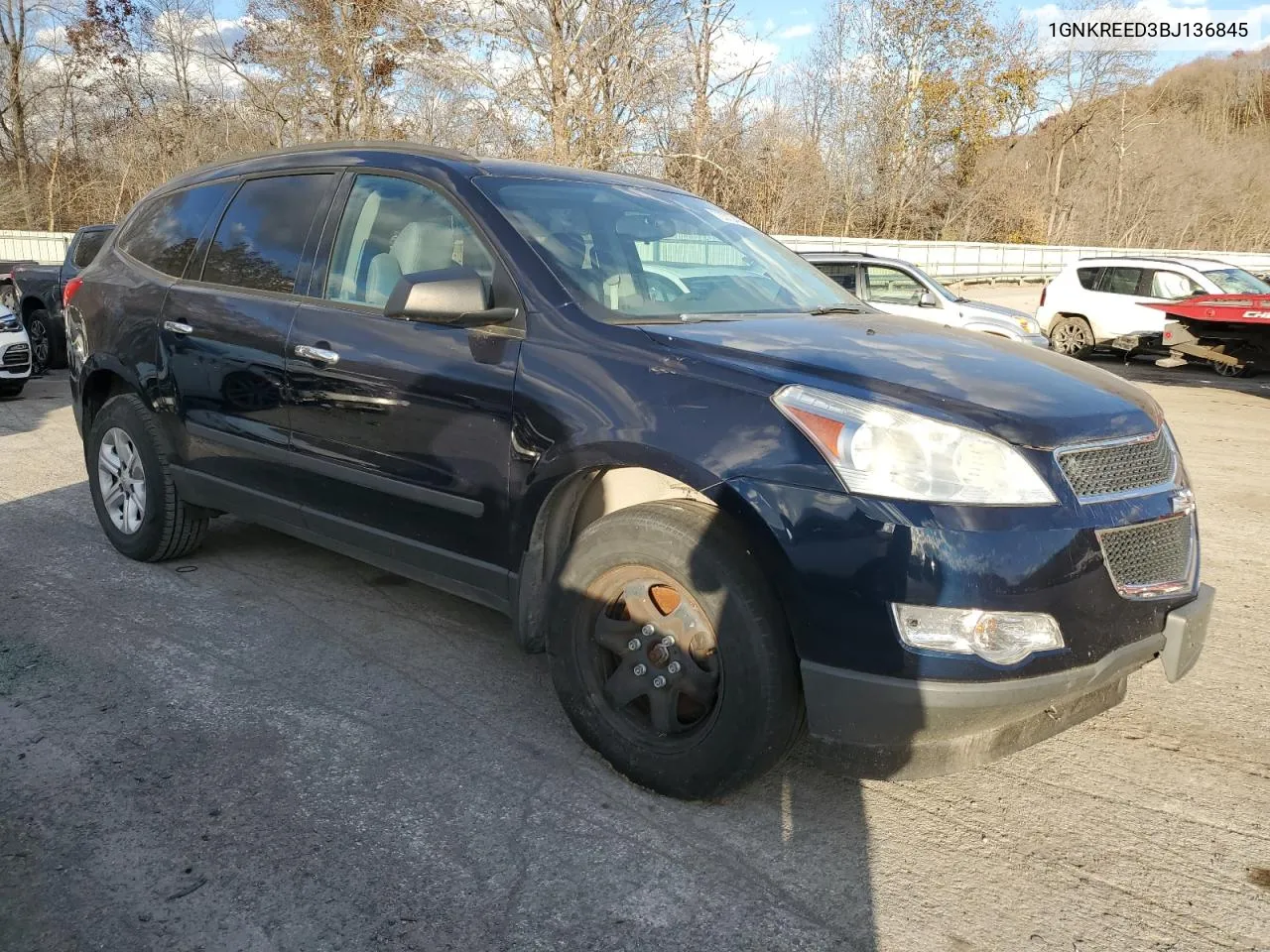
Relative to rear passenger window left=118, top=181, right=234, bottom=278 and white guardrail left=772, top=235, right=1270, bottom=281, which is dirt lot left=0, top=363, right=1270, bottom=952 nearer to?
rear passenger window left=118, top=181, right=234, bottom=278

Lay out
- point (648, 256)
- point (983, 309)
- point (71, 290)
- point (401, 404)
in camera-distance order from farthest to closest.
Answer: point (983, 309)
point (71, 290)
point (648, 256)
point (401, 404)

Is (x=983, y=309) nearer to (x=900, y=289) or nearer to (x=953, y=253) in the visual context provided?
(x=900, y=289)

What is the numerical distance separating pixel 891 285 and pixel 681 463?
1104 cm

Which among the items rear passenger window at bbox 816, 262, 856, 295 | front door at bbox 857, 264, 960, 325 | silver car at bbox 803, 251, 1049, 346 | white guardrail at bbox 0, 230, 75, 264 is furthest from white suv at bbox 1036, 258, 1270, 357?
white guardrail at bbox 0, 230, 75, 264

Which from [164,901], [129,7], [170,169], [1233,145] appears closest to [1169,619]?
[164,901]

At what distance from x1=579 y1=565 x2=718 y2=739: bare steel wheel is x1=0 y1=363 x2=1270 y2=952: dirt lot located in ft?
0.85

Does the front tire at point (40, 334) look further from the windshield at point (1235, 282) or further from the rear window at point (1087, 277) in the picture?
the windshield at point (1235, 282)

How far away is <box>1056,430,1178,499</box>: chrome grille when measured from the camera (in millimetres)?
2629

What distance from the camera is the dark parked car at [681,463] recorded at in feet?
8.23

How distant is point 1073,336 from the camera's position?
17.0 m

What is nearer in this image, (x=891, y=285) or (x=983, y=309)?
(x=983, y=309)

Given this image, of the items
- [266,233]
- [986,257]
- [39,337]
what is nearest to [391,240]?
[266,233]

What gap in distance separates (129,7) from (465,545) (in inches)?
1466

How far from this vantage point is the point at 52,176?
31.8 meters
